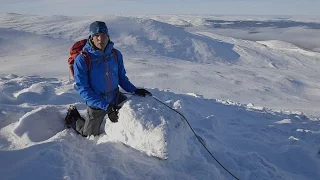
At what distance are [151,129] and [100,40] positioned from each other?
3.72 feet

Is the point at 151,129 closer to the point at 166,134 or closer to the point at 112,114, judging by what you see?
the point at 166,134

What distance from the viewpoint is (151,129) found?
3.75 m

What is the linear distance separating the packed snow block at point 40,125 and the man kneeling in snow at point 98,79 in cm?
44

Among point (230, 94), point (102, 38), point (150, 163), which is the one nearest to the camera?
point (150, 163)

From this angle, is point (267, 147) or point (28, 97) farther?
point (28, 97)

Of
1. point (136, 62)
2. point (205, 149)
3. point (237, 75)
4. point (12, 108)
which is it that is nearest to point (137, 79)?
point (136, 62)

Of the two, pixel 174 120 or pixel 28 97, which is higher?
pixel 174 120

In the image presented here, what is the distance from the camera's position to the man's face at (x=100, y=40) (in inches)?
156

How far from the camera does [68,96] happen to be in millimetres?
7270

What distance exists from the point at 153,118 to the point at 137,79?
11005mm

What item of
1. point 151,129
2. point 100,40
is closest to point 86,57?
point 100,40

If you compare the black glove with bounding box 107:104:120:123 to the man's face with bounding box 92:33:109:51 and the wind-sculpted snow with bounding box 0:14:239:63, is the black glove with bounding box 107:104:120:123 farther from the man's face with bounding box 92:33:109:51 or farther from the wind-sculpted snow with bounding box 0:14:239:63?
the wind-sculpted snow with bounding box 0:14:239:63

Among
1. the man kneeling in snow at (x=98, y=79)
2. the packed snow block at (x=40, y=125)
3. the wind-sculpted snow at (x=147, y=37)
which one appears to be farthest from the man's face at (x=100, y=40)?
the wind-sculpted snow at (x=147, y=37)

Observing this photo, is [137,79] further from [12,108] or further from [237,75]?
[12,108]
